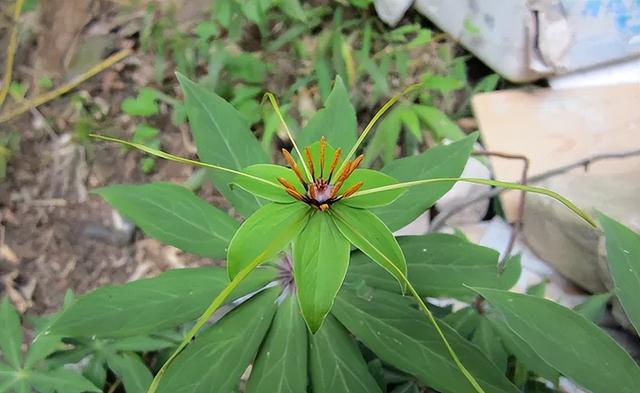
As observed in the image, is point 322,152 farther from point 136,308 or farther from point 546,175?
point 546,175

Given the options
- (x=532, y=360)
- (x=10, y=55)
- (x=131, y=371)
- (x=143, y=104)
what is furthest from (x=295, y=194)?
(x=10, y=55)

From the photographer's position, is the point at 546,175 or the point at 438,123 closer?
the point at 546,175

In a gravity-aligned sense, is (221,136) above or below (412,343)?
above

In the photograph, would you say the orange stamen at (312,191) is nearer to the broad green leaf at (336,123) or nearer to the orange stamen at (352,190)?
the orange stamen at (352,190)

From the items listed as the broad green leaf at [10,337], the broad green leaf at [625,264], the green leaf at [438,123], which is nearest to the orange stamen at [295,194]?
the broad green leaf at [625,264]

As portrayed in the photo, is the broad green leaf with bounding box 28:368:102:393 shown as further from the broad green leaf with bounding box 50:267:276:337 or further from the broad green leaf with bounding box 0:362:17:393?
the broad green leaf with bounding box 50:267:276:337

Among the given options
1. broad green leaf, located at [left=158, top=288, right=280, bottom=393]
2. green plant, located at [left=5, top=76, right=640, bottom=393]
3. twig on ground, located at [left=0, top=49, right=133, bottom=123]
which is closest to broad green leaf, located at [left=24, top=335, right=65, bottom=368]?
green plant, located at [left=5, top=76, right=640, bottom=393]

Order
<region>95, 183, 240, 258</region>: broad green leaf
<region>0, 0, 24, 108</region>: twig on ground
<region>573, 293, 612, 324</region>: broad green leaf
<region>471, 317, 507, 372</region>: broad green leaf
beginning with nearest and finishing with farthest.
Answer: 1. <region>95, 183, 240, 258</region>: broad green leaf
2. <region>471, 317, 507, 372</region>: broad green leaf
3. <region>573, 293, 612, 324</region>: broad green leaf
4. <region>0, 0, 24, 108</region>: twig on ground
